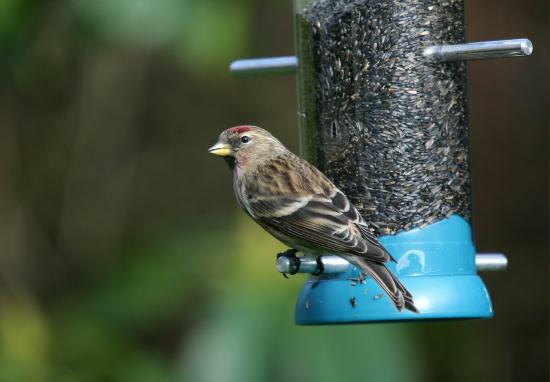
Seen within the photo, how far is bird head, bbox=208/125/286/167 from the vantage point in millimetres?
6438

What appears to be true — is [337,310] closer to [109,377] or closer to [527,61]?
[109,377]

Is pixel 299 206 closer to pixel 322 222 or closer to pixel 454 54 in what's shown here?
pixel 322 222

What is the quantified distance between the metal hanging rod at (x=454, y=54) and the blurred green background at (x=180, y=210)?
24.5 inches

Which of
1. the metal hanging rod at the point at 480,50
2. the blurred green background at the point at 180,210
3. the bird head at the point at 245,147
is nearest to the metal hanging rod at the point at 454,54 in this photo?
the metal hanging rod at the point at 480,50

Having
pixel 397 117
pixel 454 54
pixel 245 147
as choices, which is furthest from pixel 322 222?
pixel 454 54

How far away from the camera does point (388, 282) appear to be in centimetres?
530

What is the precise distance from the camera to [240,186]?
633cm

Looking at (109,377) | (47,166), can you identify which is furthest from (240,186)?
(47,166)

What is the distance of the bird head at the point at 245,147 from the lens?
644cm

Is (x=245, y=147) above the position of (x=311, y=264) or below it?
above

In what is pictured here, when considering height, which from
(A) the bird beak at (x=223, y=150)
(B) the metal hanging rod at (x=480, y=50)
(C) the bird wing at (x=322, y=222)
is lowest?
(C) the bird wing at (x=322, y=222)

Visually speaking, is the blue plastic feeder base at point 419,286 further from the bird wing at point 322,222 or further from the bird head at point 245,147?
the bird head at point 245,147

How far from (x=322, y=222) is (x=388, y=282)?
0.55m

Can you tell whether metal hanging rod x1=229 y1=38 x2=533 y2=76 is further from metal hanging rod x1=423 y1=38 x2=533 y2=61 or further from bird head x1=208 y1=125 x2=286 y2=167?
bird head x1=208 y1=125 x2=286 y2=167
